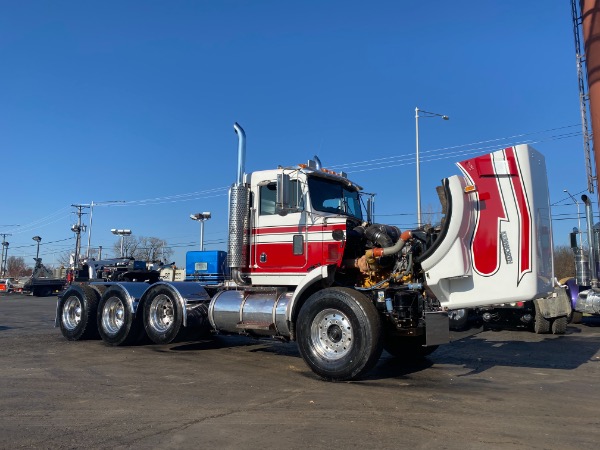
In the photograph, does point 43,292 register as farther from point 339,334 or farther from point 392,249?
point 392,249

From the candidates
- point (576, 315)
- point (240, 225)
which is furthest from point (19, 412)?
point (576, 315)

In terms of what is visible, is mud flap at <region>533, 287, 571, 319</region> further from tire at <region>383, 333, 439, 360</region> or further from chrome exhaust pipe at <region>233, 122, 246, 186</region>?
chrome exhaust pipe at <region>233, 122, 246, 186</region>

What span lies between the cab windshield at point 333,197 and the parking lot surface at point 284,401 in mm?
2851

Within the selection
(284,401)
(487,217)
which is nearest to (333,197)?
(487,217)

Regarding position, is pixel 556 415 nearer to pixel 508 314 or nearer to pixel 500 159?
pixel 500 159

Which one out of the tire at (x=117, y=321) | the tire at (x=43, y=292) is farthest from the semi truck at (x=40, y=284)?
the tire at (x=117, y=321)

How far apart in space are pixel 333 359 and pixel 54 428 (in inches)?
150

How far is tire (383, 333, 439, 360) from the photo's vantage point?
9391 mm

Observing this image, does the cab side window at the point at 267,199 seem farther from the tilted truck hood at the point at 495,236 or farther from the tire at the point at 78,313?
the tire at the point at 78,313

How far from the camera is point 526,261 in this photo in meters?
6.77

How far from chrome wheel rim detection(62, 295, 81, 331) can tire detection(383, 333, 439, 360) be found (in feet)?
24.8

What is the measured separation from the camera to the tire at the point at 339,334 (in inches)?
279

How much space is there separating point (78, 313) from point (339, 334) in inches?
300

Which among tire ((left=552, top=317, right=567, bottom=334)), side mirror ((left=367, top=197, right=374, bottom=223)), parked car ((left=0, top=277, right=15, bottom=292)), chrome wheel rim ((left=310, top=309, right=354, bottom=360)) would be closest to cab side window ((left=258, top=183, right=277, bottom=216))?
side mirror ((left=367, top=197, right=374, bottom=223))
